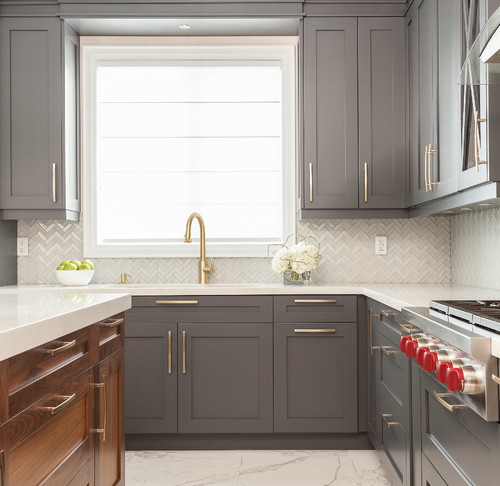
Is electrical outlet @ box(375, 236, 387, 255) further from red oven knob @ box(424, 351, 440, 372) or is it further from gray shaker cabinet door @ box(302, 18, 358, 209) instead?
red oven knob @ box(424, 351, 440, 372)

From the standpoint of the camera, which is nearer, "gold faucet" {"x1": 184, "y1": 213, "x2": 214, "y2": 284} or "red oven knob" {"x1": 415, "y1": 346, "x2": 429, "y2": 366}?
"red oven knob" {"x1": 415, "y1": 346, "x2": 429, "y2": 366}

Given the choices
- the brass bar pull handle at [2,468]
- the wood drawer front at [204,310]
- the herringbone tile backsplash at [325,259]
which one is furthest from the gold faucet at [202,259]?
the brass bar pull handle at [2,468]

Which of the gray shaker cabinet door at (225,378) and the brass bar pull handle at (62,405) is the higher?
the brass bar pull handle at (62,405)

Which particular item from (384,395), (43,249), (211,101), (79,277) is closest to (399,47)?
(211,101)

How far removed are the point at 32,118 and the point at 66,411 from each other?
92.5 inches

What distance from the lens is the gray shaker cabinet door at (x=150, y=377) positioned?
10.2ft

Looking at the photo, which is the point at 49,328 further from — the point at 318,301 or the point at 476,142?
the point at 318,301

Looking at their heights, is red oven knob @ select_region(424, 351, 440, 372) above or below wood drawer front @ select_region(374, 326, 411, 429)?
above

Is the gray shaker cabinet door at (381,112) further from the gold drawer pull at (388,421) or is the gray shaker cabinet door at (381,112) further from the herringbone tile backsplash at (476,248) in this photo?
the gold drawer pull at (388,421)

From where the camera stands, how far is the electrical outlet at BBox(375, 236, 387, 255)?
3648mm

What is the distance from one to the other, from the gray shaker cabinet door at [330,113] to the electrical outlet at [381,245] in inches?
17.2

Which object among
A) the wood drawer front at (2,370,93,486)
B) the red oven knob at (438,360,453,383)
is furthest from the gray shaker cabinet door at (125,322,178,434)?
the red oven knob at (438,360,453,383)

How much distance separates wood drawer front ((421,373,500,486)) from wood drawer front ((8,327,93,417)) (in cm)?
106

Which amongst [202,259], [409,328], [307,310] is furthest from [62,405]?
[202,259]
